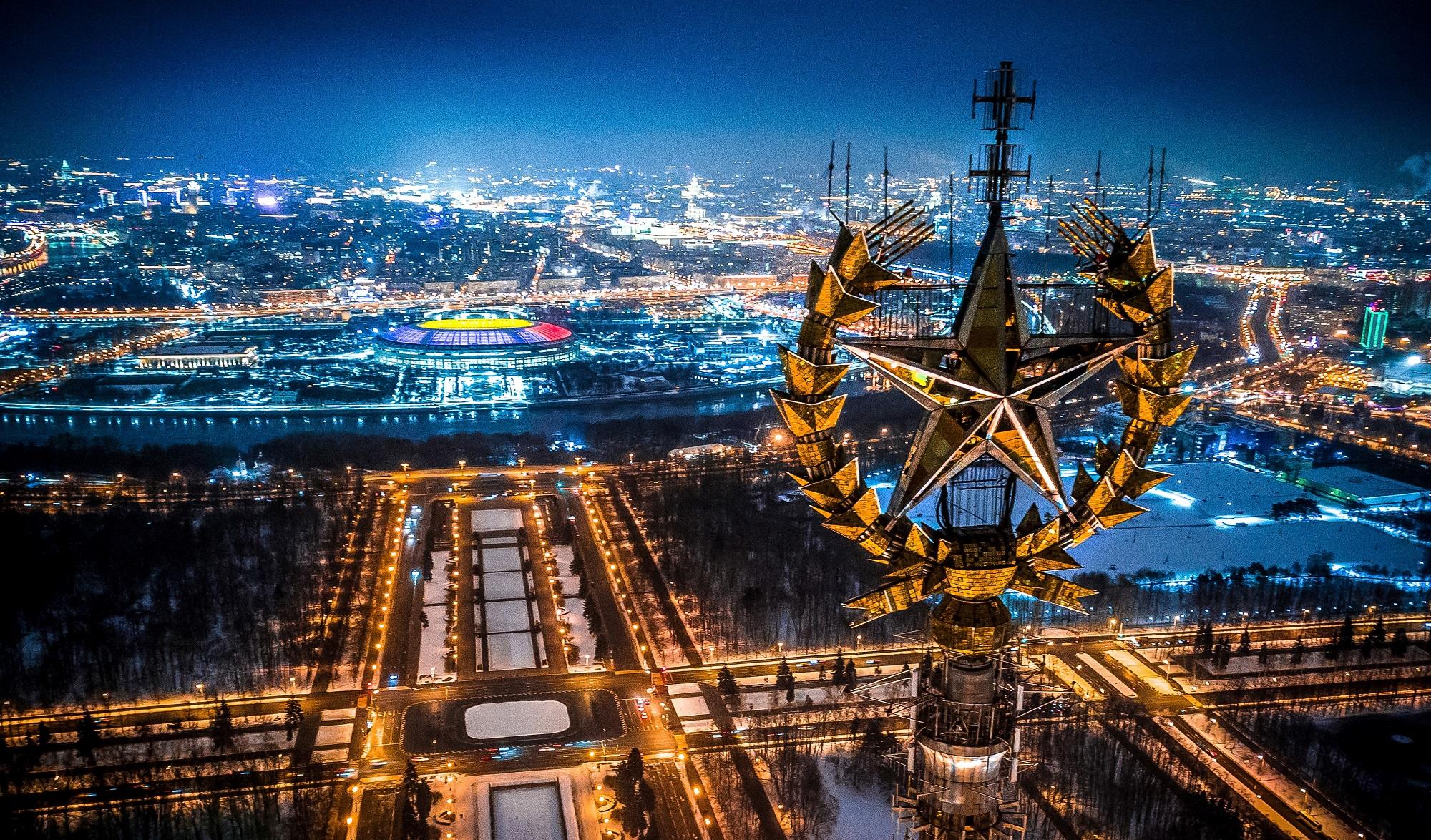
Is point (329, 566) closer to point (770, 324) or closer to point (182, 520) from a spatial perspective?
point (182, 520)

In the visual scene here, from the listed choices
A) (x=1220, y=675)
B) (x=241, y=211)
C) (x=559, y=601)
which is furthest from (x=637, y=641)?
(x=241, y=211)

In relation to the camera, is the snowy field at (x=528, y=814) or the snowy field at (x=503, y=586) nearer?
the snowy field at (x=528, y=814)

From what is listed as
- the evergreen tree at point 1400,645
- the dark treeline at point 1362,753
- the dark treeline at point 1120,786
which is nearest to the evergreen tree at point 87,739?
the dark treeline at point 1120,786

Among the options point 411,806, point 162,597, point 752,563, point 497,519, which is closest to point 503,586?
point 497,519

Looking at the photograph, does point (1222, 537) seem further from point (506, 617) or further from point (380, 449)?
point (380, 449)

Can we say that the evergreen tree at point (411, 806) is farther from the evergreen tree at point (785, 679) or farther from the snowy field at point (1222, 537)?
the snowy field at point (1222, 537)

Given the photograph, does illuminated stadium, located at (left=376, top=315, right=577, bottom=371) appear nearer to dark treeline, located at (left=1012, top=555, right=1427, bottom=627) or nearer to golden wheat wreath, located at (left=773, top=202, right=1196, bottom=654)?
dark treeline, located at (left=1012, top=555, right=1427, bottom=627)

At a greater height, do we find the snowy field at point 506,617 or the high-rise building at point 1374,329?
the high-rise building at point 1374,329

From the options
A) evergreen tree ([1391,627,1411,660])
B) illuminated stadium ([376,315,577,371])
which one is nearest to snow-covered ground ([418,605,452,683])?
evergreen tree ([1391,627,1411,660])
